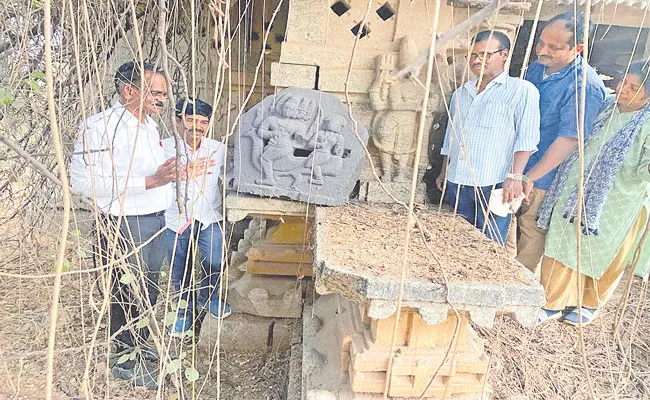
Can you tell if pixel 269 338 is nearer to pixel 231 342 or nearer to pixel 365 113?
pixel 231 342

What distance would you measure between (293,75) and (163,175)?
2.85 feet

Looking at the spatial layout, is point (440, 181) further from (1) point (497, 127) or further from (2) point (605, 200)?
(2) point (605, 200)

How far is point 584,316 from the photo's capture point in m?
2.69

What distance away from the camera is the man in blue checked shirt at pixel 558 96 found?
2.27 meters

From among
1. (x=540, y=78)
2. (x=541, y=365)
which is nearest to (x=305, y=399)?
(x=541, y=365)

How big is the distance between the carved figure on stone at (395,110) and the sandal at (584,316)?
143 centimetres

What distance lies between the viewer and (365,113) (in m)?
2.51

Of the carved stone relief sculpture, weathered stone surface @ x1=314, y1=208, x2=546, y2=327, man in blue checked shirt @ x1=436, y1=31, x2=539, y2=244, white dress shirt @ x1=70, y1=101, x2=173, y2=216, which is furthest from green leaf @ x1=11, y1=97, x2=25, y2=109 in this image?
man in blue checked shirt @ x1=436, y1=31, x2=539, y2=244

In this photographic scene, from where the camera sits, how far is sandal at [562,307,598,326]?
2.68m

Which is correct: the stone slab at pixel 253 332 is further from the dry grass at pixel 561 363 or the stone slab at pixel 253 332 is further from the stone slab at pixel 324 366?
the dry grass at pixel 561 363

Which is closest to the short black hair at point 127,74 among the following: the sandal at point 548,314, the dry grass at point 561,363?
the dry grass at point 561,363

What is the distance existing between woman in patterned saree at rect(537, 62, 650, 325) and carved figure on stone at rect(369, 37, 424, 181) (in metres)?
0.85

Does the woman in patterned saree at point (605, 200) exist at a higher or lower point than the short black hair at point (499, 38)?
lower

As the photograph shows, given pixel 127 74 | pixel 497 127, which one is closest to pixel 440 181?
pixel 497 127
